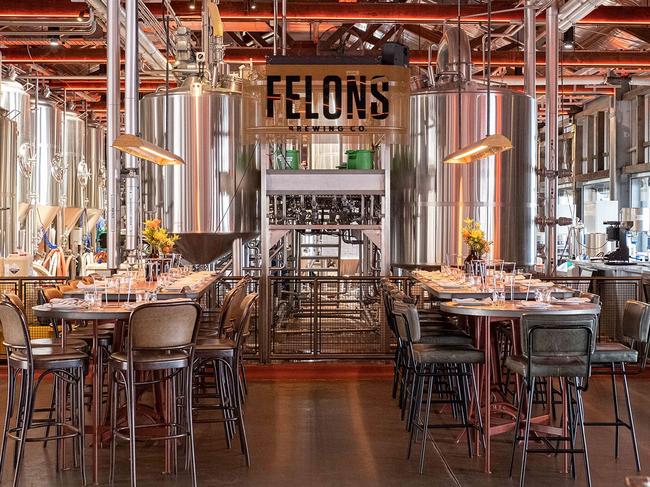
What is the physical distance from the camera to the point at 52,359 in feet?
15.6

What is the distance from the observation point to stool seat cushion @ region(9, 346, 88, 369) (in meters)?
4.72

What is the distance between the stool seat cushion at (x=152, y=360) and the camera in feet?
15.2

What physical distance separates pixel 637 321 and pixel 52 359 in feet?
10.9

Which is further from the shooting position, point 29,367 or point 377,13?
point 377,13

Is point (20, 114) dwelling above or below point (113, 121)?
above

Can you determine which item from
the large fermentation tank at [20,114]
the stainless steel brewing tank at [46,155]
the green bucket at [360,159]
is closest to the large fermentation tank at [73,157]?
the stainless steel brewing tank at [46,155]

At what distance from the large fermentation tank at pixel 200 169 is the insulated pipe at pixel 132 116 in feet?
3.29

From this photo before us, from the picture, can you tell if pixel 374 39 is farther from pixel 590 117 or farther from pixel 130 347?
pixel 130 347

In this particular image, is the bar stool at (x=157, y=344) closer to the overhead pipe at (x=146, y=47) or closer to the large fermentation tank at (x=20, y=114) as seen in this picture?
the overhead pipe at (x=146, y=47)

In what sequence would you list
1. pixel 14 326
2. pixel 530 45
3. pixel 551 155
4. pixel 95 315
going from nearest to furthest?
1. pixel 14 326
2. pixel 95 315
3. pixel 551 155
4. pixel 530 45

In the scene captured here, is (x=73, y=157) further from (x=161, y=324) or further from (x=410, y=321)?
(x=161, y=324)

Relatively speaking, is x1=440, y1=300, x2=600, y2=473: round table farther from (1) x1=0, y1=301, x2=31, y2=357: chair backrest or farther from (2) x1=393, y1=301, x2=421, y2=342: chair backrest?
(1) x1=0, y1=301, x2=31, y2=357: chair backrest

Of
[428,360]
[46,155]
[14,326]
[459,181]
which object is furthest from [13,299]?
[46,155]

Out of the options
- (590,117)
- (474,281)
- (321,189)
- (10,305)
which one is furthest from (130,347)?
(590,117)
